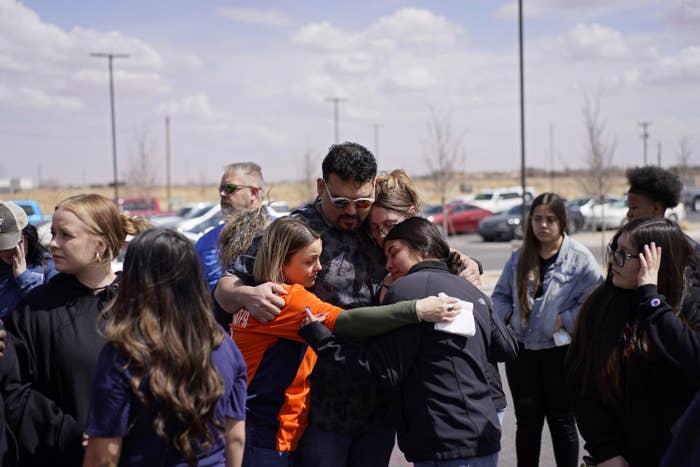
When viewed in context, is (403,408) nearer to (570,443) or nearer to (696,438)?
(696,438)

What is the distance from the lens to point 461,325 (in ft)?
9.43

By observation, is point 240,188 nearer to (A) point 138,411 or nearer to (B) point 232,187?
(B) point 232,187

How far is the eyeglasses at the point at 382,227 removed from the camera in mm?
3531

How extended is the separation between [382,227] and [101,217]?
1.29 meters

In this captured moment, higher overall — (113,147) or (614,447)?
(113,147)

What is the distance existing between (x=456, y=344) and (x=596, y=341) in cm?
56

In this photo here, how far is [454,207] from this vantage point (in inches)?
1388

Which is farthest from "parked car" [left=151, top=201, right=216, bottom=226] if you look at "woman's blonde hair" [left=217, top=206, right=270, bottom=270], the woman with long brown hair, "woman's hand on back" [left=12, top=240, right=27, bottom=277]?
the woman with long brown hair

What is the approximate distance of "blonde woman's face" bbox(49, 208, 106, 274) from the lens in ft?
9.07

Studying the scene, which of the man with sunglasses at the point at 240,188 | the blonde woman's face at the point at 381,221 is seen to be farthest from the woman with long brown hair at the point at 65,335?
the man with sunglasses at the point at 240,188

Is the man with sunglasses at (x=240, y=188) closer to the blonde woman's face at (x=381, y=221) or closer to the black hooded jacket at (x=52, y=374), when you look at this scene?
the blonde woman's face at (x=381, y=221)

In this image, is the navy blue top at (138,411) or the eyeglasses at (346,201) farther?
the eyeglasses at (346,201)

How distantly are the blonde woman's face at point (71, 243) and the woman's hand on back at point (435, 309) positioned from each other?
1.25m

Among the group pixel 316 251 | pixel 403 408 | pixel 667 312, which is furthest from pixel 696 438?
pixel 316 251
